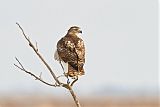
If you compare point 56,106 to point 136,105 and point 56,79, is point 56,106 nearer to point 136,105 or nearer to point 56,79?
point 136,105

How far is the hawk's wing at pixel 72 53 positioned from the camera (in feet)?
31.7

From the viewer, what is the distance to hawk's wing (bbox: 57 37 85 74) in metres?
9.67

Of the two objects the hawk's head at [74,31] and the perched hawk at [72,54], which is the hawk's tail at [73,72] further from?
the hawk's head at [74,31]

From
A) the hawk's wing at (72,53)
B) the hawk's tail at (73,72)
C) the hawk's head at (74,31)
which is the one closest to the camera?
the hawk's tail at (73,72)

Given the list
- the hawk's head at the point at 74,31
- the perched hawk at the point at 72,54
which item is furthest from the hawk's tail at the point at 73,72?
the hawk's head at the point at 74,31

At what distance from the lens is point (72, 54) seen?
9.72 m

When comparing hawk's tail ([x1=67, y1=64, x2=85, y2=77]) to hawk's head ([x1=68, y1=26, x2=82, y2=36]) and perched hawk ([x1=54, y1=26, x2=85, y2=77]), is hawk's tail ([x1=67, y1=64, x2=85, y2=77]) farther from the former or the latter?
hawk's head ([x1=68, y1=26, x2=82, y2=36])

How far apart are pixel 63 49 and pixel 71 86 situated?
1.65 meters

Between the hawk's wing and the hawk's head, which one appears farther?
the hawk's head

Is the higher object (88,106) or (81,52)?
(88,106)

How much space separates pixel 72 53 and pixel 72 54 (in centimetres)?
3

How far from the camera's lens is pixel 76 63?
9.68 metres

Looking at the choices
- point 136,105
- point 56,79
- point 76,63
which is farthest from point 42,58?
point 136,105

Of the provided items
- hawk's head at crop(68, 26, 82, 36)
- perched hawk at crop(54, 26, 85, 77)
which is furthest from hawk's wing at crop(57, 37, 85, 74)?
hawk's head at crop(68, 26, 82, 36)
